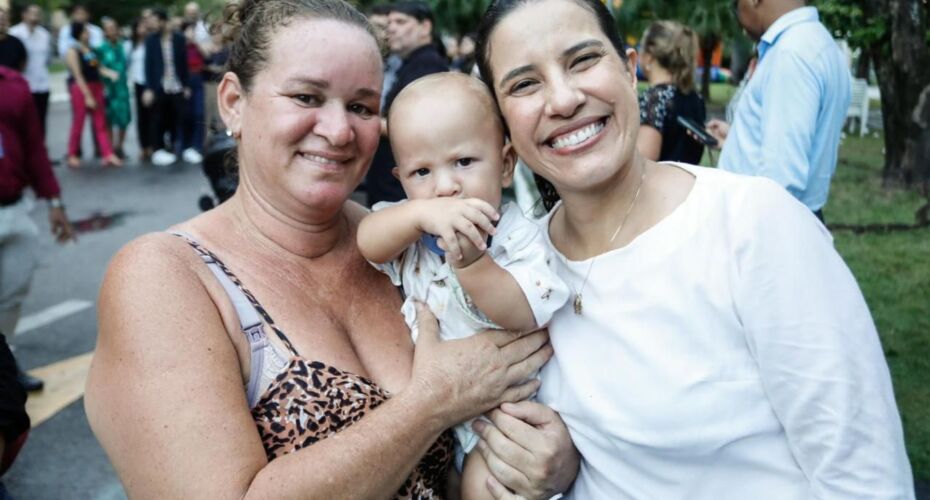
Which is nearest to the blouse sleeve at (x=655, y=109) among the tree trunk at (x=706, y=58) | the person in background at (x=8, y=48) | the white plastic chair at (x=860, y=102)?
the person in background at (x=8, y=48)

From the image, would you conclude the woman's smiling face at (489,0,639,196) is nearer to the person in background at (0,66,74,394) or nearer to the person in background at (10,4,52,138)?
the person in background at (0,66,74,394)

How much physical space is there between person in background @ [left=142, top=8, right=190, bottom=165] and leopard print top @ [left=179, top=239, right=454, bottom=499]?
1281 cm

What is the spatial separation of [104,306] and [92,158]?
1433cm

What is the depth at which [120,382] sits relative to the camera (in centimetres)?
178

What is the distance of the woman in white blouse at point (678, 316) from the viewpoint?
1.64 m

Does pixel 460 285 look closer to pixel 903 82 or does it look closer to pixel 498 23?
pixel 498 23

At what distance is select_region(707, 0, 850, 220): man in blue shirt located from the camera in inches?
160

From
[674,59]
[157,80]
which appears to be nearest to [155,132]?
[157,80]

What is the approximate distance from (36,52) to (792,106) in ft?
38.2

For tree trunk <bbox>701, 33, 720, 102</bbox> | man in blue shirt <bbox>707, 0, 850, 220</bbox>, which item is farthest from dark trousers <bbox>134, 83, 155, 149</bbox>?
tree trunk <bbox>701, 33, 720, 102</bbox>

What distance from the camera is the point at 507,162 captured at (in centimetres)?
229

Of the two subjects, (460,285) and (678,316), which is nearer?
(678,316)

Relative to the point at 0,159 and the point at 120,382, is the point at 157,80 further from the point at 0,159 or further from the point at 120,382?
the point at 120,382

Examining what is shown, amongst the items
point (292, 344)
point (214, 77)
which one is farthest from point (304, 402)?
point (214, 77)
